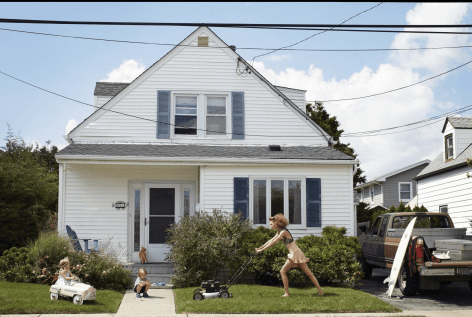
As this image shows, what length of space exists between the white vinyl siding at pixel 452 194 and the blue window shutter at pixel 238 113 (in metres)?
8.21

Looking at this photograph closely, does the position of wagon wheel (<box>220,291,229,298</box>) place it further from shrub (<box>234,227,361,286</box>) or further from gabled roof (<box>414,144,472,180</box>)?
gabled roof (<box>414,144,472,180</box>)

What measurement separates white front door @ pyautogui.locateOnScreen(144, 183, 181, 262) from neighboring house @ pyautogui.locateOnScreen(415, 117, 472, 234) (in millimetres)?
10002

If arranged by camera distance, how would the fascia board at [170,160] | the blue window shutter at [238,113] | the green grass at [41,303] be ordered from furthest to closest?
the blue window shutter at [238,113] → the fascia board at [170,160] → the green grass at [41,303]

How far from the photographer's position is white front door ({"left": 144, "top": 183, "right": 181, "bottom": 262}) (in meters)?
13.8

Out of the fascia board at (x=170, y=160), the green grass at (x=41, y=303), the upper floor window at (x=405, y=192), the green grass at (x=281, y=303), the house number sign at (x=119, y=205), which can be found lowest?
the green grass at (x=281, y=303)

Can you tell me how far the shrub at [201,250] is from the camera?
10695 millimetres

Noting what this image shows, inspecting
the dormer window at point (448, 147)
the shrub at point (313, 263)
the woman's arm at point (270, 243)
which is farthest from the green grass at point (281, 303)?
the dormer window at point (448, 147)

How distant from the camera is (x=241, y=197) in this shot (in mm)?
12938

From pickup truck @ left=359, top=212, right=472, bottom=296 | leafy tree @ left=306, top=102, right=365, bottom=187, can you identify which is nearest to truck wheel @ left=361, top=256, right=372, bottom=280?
pickup truck @ left=359, top=212, right=472, bottom=296

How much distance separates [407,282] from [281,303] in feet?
9.46

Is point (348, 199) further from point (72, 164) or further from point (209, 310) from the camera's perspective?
point (72, 164)

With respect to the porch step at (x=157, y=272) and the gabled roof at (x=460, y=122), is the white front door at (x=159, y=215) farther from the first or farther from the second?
the gabled roof at (x=460, y=122)

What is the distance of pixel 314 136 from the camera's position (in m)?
14.7

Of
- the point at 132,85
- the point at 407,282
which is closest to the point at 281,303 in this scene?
the point at 407,282
